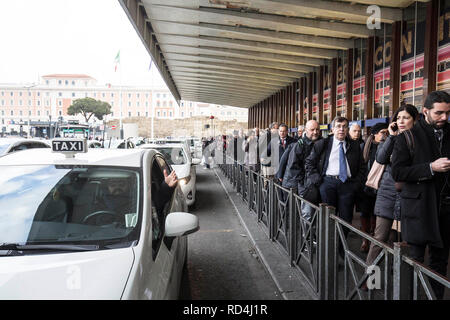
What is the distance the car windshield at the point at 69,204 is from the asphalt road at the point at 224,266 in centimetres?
165

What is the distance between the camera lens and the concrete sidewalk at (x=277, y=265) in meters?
4.18

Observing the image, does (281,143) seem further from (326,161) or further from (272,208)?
(326,161)

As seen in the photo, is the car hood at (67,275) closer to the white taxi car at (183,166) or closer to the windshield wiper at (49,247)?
the windshield wiper at (49,247)

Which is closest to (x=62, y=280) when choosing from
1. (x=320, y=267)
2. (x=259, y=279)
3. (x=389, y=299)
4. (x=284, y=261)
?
(x=389, y=299)

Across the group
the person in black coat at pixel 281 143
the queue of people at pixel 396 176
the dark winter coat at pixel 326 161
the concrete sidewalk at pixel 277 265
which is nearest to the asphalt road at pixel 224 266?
the concrete sidewalk at pixel 277 265

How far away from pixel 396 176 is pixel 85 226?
2.55 metres

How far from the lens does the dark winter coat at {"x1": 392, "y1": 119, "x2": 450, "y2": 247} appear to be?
10.00ft

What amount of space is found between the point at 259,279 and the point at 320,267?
43.6 inches

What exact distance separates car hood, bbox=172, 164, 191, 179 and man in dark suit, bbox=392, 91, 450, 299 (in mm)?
6072

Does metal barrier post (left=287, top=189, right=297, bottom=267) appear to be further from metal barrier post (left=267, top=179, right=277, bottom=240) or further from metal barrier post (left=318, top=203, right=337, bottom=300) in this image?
metal barrier post (left=267, top=179, right=277, bottom=240)

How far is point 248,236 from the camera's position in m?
6.89

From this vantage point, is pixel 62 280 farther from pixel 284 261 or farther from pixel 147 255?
pixel 284 261

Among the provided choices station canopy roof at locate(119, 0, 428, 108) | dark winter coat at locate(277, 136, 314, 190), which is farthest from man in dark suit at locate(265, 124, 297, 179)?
Result: station canopy roof at locate(119, 0, 428, 108)

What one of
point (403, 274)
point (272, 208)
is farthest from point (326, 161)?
point (403, 274)
